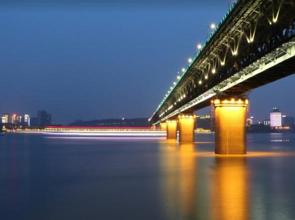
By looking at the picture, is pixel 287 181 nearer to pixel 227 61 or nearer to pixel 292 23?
pixel 292 23

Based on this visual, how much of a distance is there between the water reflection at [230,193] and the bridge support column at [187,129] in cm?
8030

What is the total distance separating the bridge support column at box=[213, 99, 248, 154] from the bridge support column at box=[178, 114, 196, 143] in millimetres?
58804

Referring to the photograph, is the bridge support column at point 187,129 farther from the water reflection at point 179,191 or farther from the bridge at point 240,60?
the water reflection at point 179,191

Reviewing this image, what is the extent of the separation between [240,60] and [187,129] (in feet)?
252

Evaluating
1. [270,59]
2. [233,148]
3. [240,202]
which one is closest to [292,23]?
[270,59]

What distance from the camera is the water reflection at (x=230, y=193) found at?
77.4 ft

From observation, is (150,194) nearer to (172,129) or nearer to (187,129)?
(187,129)

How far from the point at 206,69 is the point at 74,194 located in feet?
159

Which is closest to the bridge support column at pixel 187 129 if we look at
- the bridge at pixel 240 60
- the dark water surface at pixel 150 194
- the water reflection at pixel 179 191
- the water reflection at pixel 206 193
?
the bridge at pixel 240 60

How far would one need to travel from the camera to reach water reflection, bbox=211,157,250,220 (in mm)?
23600

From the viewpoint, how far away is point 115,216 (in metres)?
23.4

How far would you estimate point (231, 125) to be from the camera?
222 feet

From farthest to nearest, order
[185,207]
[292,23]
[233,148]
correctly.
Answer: [233,148] < [292,23] < [185,207]

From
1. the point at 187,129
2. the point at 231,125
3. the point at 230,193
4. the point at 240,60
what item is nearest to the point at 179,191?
the point at 230,193
